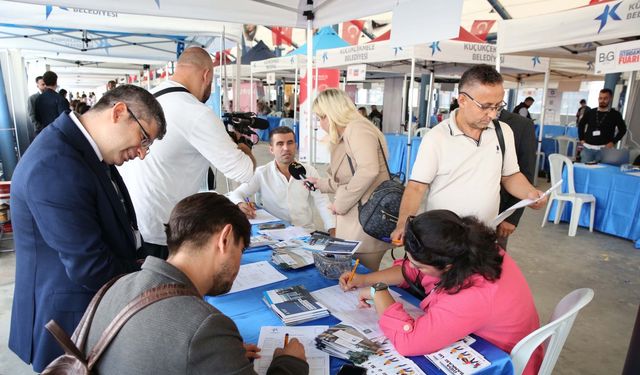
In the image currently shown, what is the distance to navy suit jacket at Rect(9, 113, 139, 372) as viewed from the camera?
3.72ft

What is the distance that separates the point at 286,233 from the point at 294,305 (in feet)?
2.99

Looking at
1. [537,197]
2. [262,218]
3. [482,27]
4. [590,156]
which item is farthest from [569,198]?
[482,27]

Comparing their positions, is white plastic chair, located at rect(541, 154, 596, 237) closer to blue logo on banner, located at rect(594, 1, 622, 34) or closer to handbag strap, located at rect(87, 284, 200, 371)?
blue logo on banner, located at rect(594, 1, 622, 34)

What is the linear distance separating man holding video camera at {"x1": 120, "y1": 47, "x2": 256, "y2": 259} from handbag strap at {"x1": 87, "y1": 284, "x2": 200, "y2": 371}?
3.36ft

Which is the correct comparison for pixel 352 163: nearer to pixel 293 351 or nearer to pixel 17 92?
pixel 293 351

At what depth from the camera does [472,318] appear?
1214 mm

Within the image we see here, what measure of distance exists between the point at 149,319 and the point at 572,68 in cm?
1089

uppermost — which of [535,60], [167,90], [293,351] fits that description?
[535,60]

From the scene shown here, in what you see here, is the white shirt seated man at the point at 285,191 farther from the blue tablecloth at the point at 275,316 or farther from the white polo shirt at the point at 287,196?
the blue tablecloth at the point at 275,316

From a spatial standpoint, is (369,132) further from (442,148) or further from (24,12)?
(24,12)

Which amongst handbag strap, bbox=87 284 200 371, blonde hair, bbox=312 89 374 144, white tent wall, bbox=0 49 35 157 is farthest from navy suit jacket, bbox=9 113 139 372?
white tent wall, bbox=0 49 35 157

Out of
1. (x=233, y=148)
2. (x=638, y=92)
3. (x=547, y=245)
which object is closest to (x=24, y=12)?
(x=233, y=148)

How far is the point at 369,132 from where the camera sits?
2.11 meters

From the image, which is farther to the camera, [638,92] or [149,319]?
[638,92]
